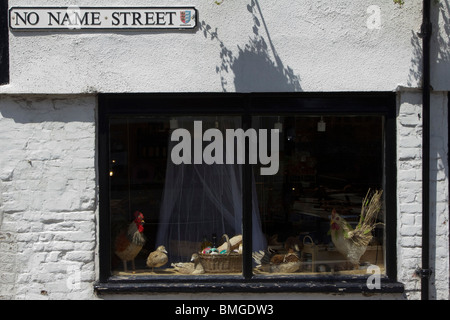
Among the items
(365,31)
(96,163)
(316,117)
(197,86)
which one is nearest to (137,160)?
(96,163)

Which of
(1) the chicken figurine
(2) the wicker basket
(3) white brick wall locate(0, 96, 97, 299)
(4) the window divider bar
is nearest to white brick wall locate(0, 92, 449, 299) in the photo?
(3) white brick wall locate(0, 96, 97, 299)

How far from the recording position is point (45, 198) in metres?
→ 5.45

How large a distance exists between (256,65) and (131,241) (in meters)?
2.16

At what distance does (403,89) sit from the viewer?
542 cm

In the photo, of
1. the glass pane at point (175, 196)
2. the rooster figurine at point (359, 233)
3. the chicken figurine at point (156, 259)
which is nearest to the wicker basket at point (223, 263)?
the glass pane at point (175, 196)

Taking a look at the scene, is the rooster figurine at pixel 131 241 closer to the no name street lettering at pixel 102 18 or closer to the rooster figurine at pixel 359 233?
the no name street lettering at pixel 102 18

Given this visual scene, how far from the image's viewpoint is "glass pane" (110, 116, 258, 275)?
5.63 metres

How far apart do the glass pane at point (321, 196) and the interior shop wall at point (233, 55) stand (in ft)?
1.54

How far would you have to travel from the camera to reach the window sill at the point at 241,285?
5.42 metres

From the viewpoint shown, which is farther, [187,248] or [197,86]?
[187,248]

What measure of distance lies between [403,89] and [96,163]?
121 inches

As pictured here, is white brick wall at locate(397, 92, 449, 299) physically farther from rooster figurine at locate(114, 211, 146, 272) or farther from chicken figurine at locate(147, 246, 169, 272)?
rooster figurine at locate(114, 211, 146, 272)

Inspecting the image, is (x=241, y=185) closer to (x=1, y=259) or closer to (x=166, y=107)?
(x=166, y=107)

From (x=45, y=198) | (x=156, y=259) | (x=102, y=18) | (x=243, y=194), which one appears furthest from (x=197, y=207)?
(x=102, y=18)
